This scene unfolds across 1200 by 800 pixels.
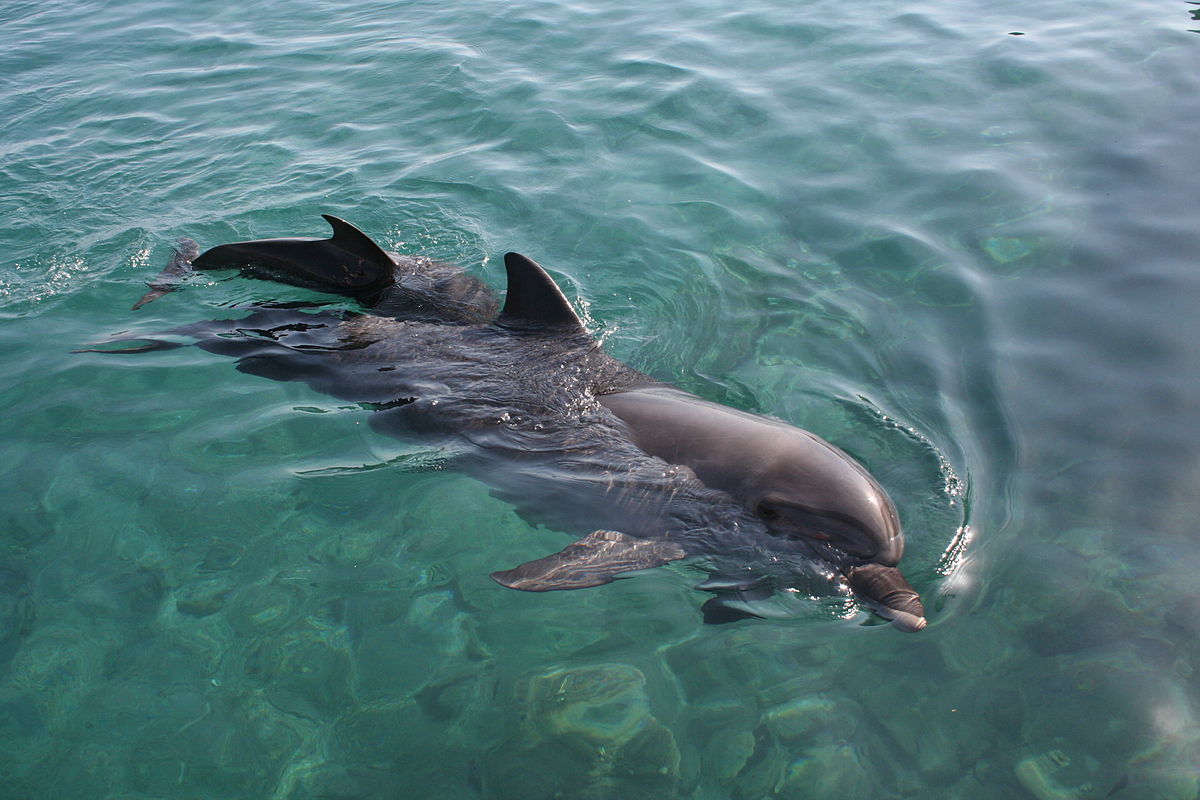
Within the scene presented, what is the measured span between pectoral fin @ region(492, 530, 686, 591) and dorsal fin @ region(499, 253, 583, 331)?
80.1 inches

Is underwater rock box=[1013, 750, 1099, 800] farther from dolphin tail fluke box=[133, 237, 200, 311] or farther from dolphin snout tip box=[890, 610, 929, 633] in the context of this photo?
dolphin tail fluke box=[133, 237, 200, 311]

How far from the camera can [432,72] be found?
1355 cm

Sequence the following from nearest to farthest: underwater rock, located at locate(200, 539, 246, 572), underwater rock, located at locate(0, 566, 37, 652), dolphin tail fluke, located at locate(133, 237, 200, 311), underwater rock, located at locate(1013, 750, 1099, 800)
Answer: underwater rock, located at locate(1013, 750, 1099, 800), underwater rock, located at locate(0, 566, 37, 652), underwater rock, located at locate(200, 539, 246, 572), dolphin tail fluke, located at locate(133, 237, 200, 311)

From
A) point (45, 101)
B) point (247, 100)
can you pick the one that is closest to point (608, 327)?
point (247, 100)

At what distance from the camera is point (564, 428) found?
20.9 ft

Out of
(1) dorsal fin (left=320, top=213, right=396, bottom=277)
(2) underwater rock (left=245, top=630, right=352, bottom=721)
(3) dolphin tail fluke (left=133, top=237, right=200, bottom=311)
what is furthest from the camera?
(3) dolphin tail fluke (left=133, top=237, right=200, bottom=311)

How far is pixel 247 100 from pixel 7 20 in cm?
809

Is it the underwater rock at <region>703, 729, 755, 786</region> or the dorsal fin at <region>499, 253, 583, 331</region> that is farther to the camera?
the dorsal fin at <region>499, 253, 583, 331</region>

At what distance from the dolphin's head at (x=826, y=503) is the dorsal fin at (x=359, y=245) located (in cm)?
377

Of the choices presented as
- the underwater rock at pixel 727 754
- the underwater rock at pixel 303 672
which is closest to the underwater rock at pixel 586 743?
the underwater rock at pixel 727 754

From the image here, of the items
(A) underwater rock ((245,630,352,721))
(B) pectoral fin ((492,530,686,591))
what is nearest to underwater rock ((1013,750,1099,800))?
(B) pectoral fin ((492,530,686,591))

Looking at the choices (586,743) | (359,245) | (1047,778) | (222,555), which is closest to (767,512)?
(586,743)

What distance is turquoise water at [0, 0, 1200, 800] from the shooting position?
15.0 ft

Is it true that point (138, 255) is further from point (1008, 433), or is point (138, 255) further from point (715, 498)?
point (1008, 433)
